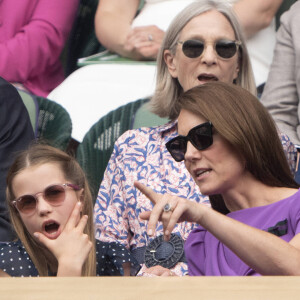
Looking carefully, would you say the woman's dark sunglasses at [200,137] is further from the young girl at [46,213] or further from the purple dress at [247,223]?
the young girl at [46,213]

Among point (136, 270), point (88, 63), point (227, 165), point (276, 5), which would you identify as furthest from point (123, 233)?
point (276, 5)

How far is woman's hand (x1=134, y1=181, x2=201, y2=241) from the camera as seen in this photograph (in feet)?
5.57

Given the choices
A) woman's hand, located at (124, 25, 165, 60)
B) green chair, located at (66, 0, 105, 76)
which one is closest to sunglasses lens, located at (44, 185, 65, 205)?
woman's hand, located at (124, 25, 165, 60)

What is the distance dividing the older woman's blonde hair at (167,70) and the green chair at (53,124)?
375mm

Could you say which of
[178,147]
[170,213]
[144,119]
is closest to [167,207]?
[170,213]

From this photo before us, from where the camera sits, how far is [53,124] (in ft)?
11.5

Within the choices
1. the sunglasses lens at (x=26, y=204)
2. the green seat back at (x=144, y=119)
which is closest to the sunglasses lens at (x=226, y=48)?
the green seat back at (x=144, y=119)

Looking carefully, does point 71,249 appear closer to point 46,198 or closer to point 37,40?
point 46,198

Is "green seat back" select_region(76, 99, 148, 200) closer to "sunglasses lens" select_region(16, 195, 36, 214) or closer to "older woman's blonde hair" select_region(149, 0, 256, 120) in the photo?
"older woman's blonde hair" select_region(149, 0, 256, 120)

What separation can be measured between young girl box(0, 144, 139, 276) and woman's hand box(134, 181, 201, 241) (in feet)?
2.29

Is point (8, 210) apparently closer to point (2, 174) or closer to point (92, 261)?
point (2, 174)

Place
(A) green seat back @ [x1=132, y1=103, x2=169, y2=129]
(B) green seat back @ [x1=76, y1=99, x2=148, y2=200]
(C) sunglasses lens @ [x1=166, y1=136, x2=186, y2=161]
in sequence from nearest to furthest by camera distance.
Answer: (C) sunglasses lens @ [x1=166, y1=136, x2=186, y2=161] < (B) green seat back @ [x1=76, y1=99, x2=148, y2=200] < (A) green seat back @ [x1=132, y1=103, x2=169, y2=129]

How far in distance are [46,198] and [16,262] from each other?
0.29 metres

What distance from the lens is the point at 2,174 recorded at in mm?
2998
